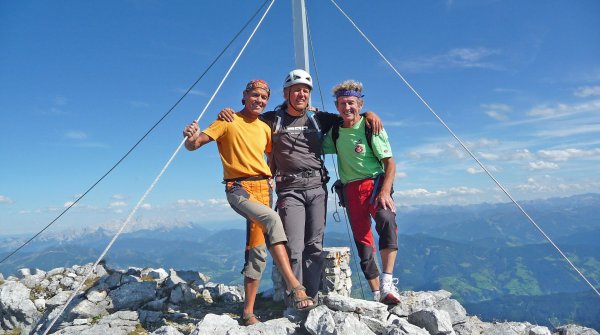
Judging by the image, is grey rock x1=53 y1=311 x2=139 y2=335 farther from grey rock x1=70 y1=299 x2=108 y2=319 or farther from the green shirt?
the green shirt

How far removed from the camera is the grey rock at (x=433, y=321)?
5.58 metres

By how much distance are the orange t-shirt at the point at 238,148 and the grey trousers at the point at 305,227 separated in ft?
2.18

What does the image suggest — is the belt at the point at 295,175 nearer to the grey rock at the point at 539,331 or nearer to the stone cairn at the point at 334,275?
the stone cairn at the point at 334,275

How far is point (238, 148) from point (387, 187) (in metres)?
2.66

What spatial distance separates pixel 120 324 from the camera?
23.1ft

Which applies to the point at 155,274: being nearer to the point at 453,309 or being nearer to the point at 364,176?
the point at 364,176

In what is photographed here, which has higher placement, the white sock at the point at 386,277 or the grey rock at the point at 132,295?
the white sock at the point at 386,277

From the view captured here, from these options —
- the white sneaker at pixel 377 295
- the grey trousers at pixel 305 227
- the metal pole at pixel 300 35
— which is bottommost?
the white sneaker at pixel 377 295

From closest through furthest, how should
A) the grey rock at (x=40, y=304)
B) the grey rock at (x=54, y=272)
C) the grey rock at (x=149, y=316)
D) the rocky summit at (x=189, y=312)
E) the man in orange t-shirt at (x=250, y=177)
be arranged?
the rocky summit at (x=189, y=312), the man in orange t-shirt at (x=250, y=177), the grey rock at (x=149, y=316), the grey rock at (x=40, y=304), the grey rock at (x=54, y=272)

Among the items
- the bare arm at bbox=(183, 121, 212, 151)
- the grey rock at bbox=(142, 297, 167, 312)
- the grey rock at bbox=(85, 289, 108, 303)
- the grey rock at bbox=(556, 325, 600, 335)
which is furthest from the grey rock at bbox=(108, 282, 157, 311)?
the grey rock at bbox=(556, 325, 600, 335)

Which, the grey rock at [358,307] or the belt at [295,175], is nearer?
the grey rock at [358,307]

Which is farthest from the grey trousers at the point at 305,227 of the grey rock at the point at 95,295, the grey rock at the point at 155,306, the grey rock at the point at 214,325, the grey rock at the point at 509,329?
the grey rock at the point at 95,295

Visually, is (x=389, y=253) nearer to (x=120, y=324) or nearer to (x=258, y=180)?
(x=258, y=180)

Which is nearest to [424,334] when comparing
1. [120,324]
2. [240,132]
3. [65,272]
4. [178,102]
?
[240,132]
